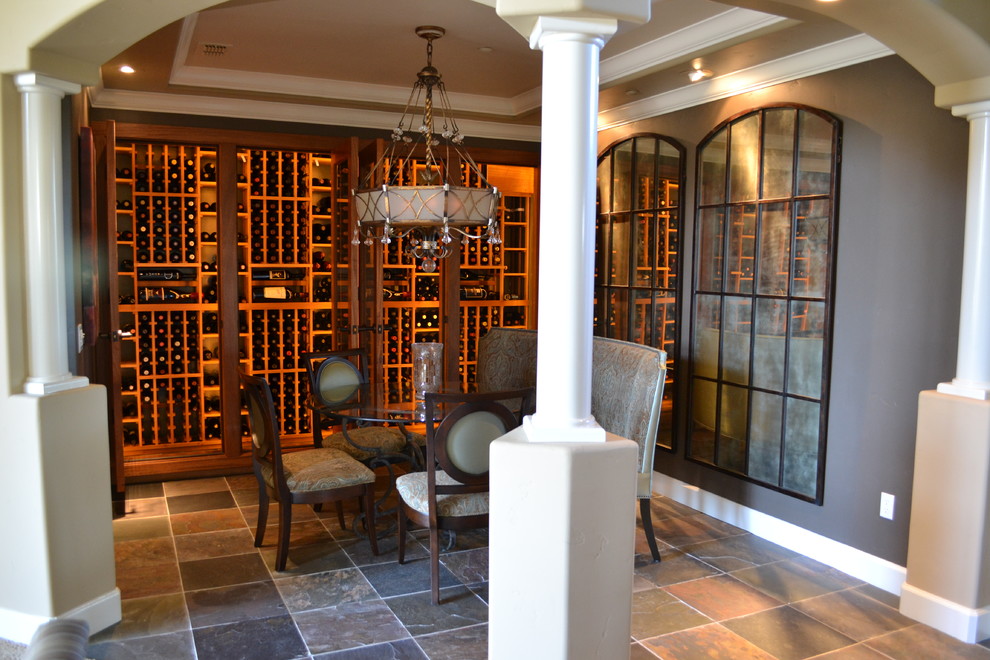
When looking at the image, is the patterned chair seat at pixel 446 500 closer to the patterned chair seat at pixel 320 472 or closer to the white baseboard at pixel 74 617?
the patterned chair seat at pixel 320 472

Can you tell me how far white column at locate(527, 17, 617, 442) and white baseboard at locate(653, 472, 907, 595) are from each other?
2.08 meters

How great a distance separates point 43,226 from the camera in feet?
9.30

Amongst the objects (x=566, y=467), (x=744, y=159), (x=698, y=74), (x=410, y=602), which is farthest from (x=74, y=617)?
(x=698, y=74)

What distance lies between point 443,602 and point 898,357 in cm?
230

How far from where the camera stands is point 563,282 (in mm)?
2268

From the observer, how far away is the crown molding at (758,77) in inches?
139

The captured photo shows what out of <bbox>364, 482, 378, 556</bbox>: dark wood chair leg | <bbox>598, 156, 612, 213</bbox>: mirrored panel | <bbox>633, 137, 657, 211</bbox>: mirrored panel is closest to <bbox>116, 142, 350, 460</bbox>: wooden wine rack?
<bbox>598, 156, 612, 213</bbox>: mirrored panel

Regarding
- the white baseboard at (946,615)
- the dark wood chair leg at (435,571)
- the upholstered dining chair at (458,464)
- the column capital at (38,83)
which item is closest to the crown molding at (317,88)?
the column capital at (38,83)

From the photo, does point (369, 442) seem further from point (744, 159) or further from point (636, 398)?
point (744, 159)

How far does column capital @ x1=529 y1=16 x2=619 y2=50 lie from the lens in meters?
2.20

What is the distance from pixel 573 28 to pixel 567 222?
1.81 feet

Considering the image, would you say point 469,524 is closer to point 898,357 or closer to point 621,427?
point 621,427

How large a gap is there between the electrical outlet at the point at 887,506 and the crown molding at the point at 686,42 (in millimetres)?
2162

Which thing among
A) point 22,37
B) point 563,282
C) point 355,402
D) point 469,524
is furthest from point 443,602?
point 22,37
